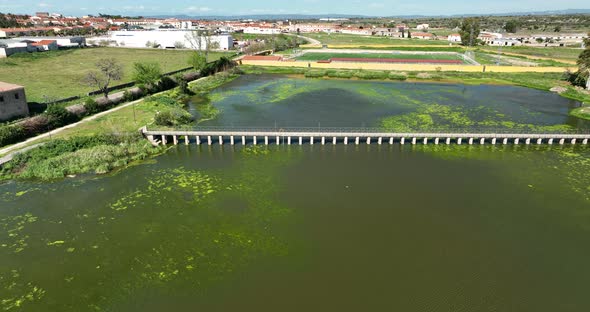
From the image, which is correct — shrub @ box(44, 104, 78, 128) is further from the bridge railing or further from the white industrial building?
the white industrial building

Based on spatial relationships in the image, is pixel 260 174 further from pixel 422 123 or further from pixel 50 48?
pixel 50 48

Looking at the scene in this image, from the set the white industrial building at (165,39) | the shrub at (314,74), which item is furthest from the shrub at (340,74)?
the white industrial building at (165,39)

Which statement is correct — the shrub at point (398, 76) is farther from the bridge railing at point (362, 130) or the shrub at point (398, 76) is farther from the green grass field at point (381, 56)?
the bridge railing at point (362, 130)

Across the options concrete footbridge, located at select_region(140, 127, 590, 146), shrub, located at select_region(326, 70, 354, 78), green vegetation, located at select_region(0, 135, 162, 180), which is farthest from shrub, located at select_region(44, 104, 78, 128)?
shrub, located at select_region(326, 70, 354, 78)

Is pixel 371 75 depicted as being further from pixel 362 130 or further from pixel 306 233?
pixel 306 233

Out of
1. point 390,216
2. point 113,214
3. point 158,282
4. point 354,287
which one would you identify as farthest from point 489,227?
point 113,214

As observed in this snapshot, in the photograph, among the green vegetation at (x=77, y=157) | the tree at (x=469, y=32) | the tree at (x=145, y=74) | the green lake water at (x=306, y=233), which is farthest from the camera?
the tree at (x=469, y=32)

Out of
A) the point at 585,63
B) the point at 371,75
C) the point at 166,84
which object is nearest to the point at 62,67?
the point at 166,84
